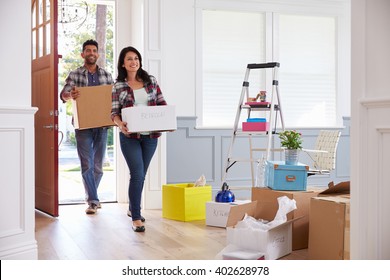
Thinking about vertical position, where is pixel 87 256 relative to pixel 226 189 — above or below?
below

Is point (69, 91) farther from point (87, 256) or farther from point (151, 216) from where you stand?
point (87, 256)

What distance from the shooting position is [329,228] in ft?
Answer: 10.5

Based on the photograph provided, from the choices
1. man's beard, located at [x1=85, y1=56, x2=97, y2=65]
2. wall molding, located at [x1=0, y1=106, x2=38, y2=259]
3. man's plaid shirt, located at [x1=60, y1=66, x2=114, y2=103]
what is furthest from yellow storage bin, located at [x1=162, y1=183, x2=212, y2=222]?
wall molding, located at [x1=0, y1=106, x2=38, y2=259]

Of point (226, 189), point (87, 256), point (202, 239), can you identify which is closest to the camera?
point (87, 256)

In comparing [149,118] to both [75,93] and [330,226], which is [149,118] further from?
[330,226]

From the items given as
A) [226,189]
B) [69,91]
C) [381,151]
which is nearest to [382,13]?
[381,151]

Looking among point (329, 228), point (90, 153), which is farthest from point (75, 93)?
point (329, 228)

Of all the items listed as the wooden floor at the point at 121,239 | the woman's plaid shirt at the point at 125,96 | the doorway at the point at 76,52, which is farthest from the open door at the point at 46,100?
the doorway at the point at 76,52

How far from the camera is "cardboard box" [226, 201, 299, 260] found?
324 centimetres

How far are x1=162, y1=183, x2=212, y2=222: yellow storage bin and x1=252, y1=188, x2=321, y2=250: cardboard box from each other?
1.15 metres

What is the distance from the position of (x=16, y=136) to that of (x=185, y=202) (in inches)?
78.5
